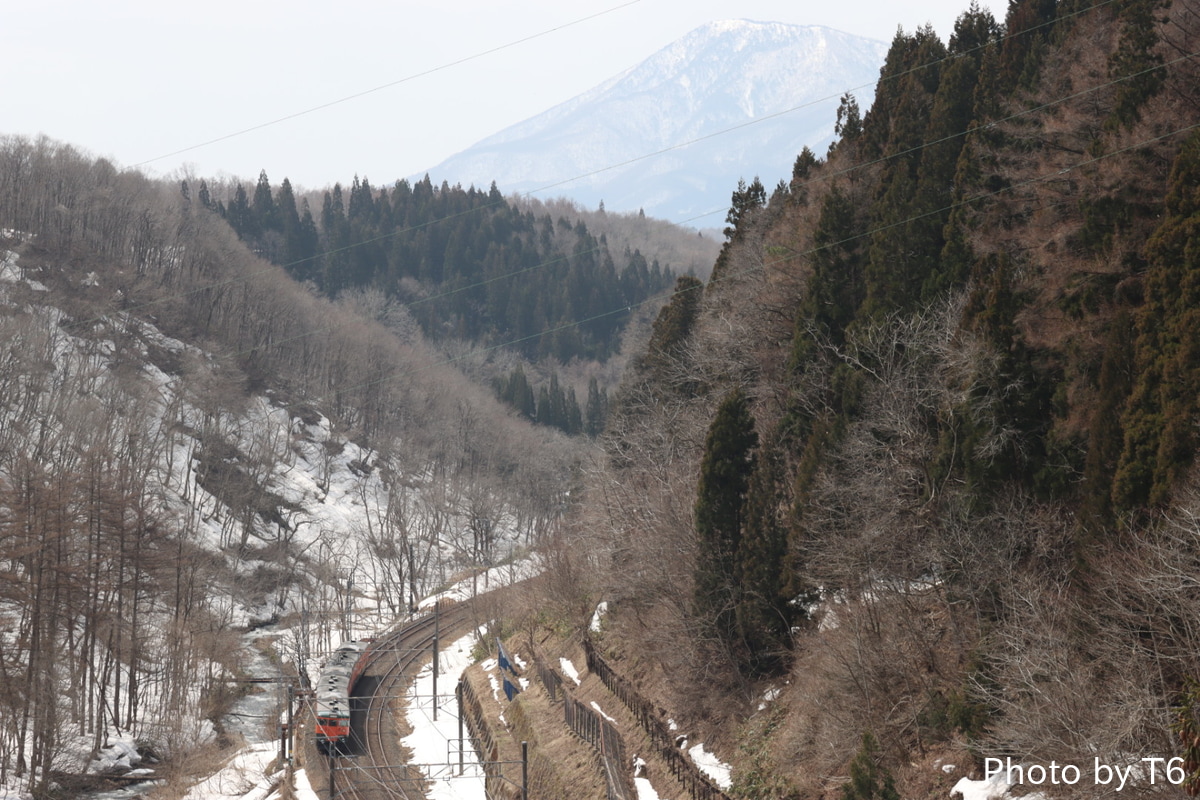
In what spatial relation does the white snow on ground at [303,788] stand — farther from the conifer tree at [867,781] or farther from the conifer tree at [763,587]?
the conifer tree at [867,781]

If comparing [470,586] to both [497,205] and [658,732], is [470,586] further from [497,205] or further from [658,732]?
[497,205]

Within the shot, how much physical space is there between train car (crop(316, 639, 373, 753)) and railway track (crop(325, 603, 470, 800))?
663 millimetres

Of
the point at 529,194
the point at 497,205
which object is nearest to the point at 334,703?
the point at 529,194

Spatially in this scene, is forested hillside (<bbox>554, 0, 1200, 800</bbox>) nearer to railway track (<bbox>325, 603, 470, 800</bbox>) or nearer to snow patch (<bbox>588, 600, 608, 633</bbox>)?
snow patch (<bbox>588, 600, 608, 633</bbox>)

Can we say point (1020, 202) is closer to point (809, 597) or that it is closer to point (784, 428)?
point (784, 428)

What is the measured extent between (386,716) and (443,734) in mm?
3950

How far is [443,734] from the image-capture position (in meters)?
39.2

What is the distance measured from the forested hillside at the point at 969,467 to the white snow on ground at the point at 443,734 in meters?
6.75

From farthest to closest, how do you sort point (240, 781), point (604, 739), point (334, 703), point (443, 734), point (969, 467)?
point (443, 734) → point (240, 781) → point (334, 703) → point (604, 739) → point (969, 467)

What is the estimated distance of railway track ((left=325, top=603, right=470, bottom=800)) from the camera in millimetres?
32094

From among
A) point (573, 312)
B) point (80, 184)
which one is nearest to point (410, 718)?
point (80, 184)

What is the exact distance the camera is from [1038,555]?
18.5m

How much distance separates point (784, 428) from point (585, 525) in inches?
508

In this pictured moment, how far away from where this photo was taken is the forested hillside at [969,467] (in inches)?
599
